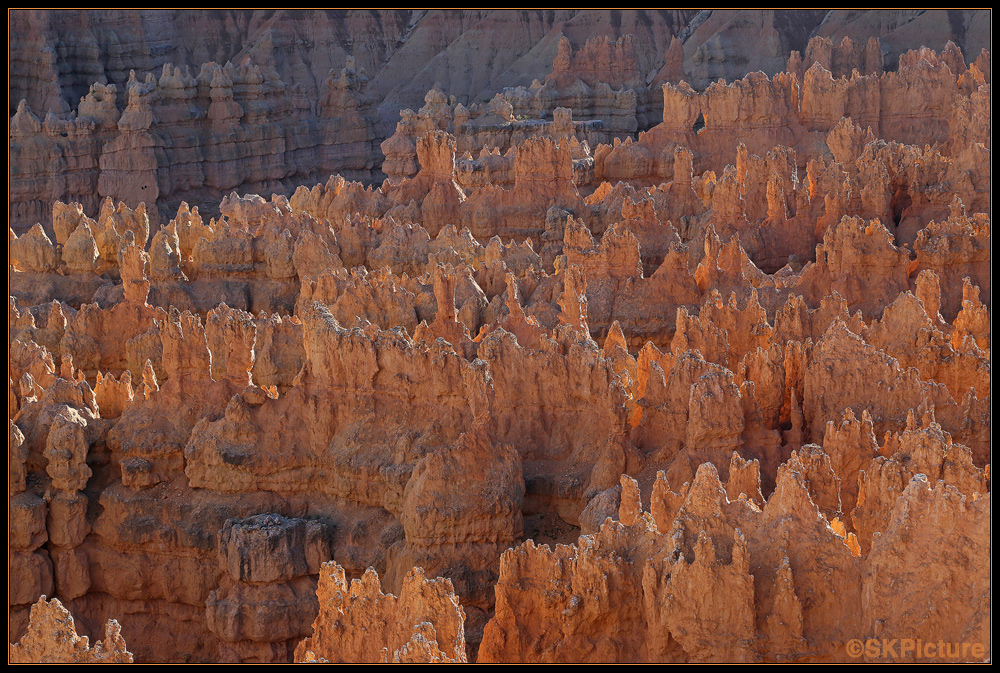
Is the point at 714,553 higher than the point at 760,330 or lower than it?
lower

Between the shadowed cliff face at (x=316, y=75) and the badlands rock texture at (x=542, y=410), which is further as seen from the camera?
the shadowed cliff face at (x=316, y=75)

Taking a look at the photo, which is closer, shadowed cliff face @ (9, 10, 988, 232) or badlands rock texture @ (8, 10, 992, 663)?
badlands rock texture @ (8, 10, 992, 663)

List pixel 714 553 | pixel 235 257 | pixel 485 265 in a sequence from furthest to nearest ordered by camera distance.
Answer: pixel 235 257, pixel 485 265, pixel 714 553

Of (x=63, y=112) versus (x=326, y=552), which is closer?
(x=326, y=552)

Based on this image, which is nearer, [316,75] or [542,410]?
[542,410]

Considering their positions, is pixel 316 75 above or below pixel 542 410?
above

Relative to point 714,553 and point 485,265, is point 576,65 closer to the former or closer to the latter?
Result: point 485,265

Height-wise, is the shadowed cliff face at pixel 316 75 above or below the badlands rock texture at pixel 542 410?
above

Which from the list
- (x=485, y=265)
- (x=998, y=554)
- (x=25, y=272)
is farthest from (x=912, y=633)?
(x=25, y=272)
